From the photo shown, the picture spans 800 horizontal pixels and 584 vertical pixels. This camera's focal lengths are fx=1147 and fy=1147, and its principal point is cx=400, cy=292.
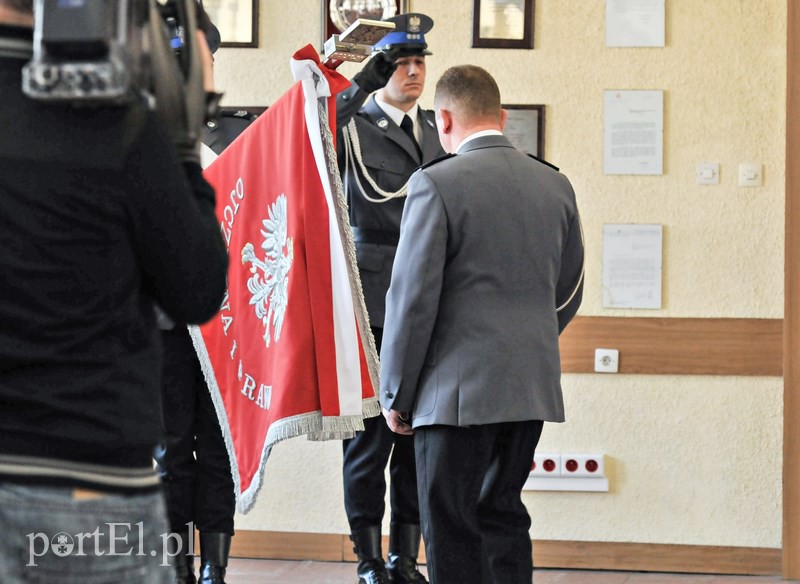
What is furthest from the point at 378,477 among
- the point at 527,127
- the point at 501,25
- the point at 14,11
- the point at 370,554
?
the point at 14,11

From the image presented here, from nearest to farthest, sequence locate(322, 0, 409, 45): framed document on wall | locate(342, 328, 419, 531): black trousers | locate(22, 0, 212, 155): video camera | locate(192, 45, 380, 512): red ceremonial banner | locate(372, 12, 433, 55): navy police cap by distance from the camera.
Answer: locate(22, 0, 212, 155): video camera
locate(192, 45, 380, 512): red ceremonial banner
locate(372, 12, 433, 55): navy police cap
locate(342, 328, 419, 531): black trousers
locate(322, 0, 409, 45): framed document on wall

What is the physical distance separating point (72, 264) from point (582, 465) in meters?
3.02

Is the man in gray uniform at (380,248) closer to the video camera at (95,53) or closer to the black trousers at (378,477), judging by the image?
the black trousers at (378,477)

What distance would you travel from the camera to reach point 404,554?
3287 mm

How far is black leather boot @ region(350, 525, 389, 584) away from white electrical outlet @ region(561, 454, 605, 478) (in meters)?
0.90

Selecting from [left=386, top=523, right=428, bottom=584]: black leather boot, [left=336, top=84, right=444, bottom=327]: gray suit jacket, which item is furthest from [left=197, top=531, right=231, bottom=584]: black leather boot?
[left=336, top=84, right=444, bottom=327]: gray suit jacket

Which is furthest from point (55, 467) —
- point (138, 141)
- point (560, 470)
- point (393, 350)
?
point (560, 470)

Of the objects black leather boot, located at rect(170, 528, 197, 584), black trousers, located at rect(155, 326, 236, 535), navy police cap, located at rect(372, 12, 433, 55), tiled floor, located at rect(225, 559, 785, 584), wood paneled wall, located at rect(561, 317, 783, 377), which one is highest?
navy police cap, located at rect(372, 12, 433, 55)

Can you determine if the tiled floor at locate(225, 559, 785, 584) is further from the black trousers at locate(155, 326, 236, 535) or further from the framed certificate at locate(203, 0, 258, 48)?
the framed certificate at locate(203, 0, 258, 48)

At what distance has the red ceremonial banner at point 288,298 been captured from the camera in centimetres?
276

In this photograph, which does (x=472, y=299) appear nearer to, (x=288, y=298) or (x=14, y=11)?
(x=288, y=298)

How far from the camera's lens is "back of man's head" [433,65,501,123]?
265 centimetres

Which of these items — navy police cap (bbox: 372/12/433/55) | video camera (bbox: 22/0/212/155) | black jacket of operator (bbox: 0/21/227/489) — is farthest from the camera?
navy police cap (bbox: 372/12/433/55)

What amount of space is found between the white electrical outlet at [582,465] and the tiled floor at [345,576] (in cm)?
34
